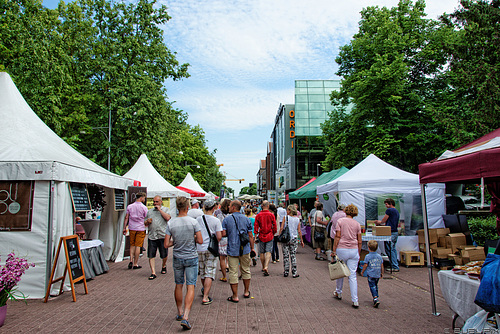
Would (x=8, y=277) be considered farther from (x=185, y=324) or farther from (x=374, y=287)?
(x=374, y=287)

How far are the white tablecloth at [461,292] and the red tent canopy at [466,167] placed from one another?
132cm

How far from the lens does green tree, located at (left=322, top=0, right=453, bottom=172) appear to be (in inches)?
754

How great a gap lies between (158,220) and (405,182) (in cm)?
739

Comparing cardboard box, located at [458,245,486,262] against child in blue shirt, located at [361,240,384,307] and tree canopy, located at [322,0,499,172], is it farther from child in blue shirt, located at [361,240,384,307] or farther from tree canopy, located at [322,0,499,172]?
tree canopy, located at [322,0,499,172]

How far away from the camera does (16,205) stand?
22.1ft

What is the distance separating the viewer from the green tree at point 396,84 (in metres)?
19.2

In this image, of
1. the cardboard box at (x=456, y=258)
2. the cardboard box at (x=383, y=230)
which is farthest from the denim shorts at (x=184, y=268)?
Result: the cardboard box at (x=456, y=258)

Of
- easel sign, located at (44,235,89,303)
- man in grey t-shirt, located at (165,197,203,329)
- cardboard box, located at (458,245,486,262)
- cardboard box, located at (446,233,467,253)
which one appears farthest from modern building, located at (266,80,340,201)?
man in grey t-shirt, located at (165,197,203,329)

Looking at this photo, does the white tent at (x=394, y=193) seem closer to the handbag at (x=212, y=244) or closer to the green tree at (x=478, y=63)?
the green tree at (x=478, y=63)

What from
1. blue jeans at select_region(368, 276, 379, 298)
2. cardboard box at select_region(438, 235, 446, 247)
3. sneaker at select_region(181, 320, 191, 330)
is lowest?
sneaker at select_region(181, 320, 191, 330)

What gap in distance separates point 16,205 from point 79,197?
1313 mm

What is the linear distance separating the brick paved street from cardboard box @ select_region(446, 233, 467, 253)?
2.16m

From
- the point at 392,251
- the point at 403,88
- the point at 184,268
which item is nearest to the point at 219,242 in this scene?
the point at 184,268

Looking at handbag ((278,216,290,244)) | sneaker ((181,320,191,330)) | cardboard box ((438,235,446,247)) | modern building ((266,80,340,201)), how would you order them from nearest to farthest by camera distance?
sneaker ((181,320,191,330)) < handbag ((278,216,290,244)) < cardboard box ((438,235,446,247)) < modern building ((266,80,340,201))
